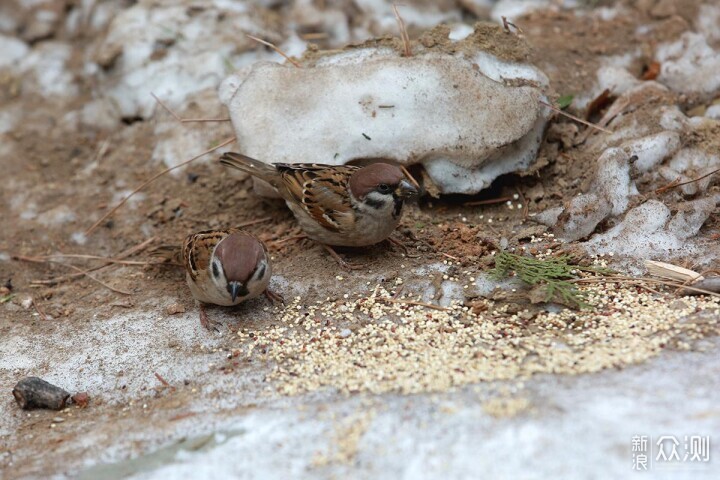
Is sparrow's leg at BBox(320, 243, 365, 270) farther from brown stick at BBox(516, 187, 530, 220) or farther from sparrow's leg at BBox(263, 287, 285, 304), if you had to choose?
brown stick at BBox(516, 187, 530, 220)

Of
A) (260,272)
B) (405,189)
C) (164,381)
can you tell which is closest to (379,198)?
(405,189)

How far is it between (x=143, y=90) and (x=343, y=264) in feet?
8.47

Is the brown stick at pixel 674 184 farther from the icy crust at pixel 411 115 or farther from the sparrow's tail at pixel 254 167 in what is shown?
the sparrow's tail at pixel 254 167

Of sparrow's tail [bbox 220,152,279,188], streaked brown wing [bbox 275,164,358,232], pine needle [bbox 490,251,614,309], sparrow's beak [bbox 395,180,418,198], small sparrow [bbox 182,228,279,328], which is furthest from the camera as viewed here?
sparrow's tail [bbox 220,152,279,188]

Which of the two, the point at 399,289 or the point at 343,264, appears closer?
the point at 399,289

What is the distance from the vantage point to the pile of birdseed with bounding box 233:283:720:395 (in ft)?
10.5

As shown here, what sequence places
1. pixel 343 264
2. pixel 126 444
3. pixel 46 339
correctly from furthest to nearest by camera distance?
pixel 343 264, pixel 46 339, pixel 126 444

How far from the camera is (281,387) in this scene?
3.34 m

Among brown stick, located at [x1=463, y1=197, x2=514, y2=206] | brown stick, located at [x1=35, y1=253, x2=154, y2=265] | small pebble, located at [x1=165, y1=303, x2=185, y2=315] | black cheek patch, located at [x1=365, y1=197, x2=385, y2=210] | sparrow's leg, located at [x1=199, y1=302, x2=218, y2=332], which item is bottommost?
A: brown stick, located at [x1=463, y1=197, x2=514, y2=206]

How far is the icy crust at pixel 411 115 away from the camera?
181 inches

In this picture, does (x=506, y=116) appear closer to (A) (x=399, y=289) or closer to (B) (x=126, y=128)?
(A) (x=399, y=289)

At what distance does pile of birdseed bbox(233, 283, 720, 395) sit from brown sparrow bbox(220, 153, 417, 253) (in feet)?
1.46

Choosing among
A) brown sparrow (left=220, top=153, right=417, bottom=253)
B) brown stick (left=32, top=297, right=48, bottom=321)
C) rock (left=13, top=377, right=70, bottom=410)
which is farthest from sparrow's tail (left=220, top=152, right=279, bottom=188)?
rock (left=13, top=377, right=70, bottom=410)

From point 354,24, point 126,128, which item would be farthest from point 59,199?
point 354,24
